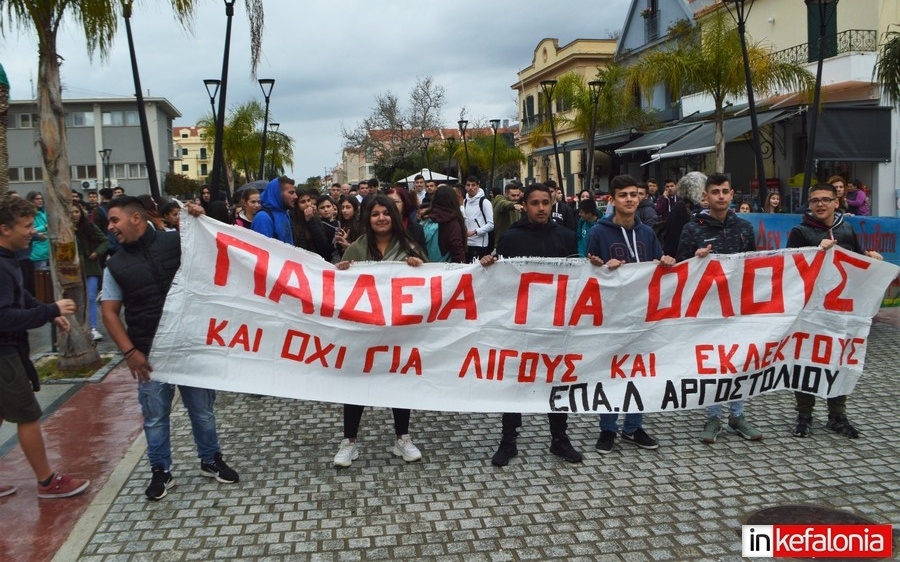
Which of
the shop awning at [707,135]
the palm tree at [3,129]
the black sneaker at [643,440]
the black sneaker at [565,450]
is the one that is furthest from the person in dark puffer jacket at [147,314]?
the shop awning at [707,135]

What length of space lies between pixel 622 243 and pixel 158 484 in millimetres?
3486

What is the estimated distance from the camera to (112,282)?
4738 mm

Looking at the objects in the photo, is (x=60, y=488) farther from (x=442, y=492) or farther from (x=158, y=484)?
(x=442, y=492)

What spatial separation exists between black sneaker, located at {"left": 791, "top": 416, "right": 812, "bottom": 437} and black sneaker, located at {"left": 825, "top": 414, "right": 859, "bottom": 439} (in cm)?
17

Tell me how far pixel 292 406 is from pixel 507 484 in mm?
2668

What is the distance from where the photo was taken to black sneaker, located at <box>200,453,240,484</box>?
5.07m

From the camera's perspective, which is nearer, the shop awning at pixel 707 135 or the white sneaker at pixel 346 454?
the white sneaker at pixel 346 454

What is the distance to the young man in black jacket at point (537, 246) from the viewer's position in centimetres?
538

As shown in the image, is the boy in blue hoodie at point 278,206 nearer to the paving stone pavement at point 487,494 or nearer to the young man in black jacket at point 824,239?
the paving stone pavement at point 487,494

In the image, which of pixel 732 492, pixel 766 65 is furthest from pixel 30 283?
pixel 766 65

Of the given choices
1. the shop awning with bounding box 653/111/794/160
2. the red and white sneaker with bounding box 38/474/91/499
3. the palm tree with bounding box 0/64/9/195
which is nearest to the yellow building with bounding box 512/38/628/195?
the shop awning with bounding box 653/111/794/160

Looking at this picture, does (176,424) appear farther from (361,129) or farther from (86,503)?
(361,129)

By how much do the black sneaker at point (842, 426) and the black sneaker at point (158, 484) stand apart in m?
4.77

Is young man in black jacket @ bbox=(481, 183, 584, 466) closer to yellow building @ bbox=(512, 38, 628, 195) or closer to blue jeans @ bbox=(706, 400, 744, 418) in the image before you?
blue jeans @ bbox=(706, 400, 744, 418)
